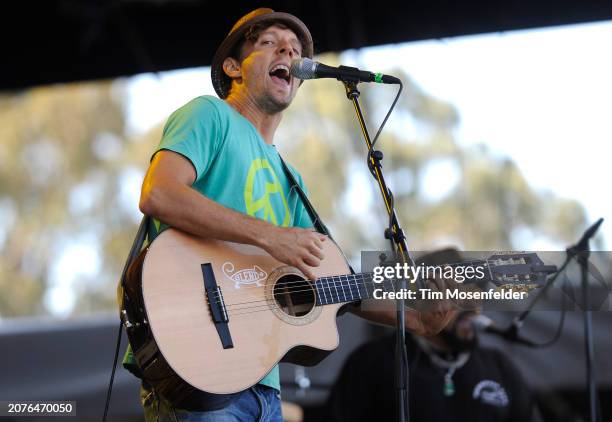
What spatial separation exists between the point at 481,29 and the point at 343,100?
275cm

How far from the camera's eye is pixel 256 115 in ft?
10.4

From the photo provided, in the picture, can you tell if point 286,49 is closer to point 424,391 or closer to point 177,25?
point 177,25

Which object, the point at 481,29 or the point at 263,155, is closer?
the point at 263,155

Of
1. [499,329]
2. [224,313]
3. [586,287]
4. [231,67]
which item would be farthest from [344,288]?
[499,329]

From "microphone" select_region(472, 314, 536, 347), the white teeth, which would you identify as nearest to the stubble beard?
the white teeth

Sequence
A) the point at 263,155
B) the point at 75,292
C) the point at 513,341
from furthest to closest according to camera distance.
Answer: the point at 75,292 → the point at 513,341 → the point at 263,155

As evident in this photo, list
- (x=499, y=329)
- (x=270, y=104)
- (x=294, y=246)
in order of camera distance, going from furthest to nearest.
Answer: (x=499, y=329) < (x=270, y=104) < (x=294, y=246)

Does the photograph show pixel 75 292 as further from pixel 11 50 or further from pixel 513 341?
pixel 513 341

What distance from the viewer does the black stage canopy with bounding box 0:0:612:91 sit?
16.1 ft

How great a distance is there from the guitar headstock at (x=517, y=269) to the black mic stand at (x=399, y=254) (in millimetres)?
325

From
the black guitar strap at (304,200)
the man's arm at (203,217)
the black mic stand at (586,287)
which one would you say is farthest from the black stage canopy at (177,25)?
the man's arm at (203,217)

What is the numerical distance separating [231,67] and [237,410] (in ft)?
4.77

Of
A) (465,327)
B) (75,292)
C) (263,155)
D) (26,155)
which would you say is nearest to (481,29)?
(465,327)

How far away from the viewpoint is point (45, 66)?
545 centimetres
